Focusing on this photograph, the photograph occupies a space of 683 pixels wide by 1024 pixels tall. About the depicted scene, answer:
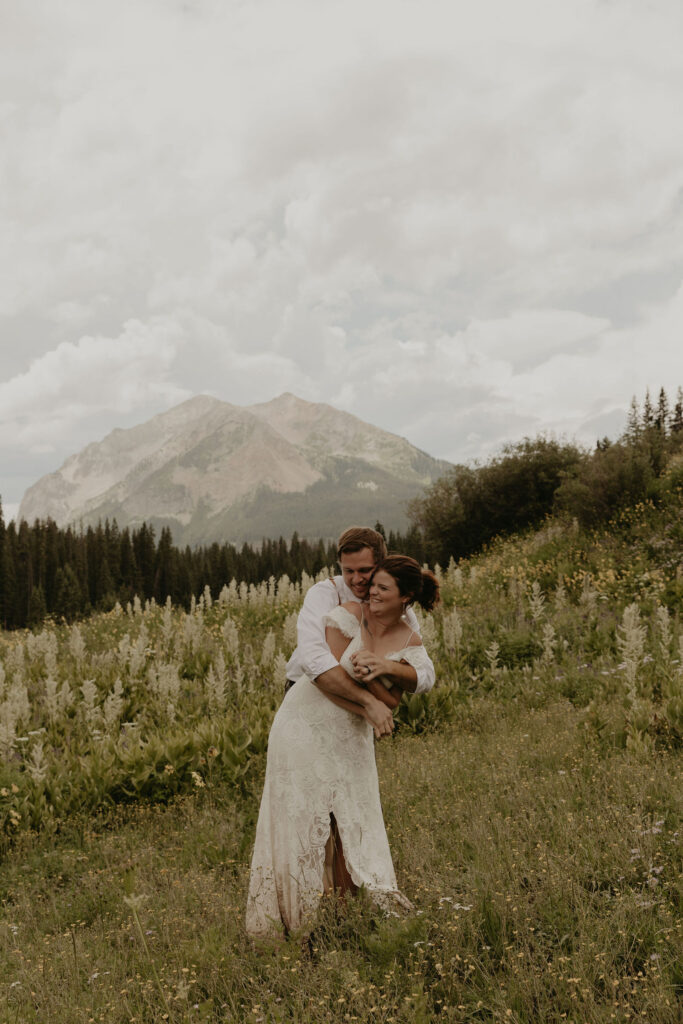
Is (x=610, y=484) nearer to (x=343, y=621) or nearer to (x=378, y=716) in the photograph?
(x=343, y=621)

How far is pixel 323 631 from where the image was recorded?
378 cm

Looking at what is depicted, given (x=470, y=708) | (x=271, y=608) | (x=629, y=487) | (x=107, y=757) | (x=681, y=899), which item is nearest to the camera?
(x=681, y=899)

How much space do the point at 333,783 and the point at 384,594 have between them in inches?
47.0

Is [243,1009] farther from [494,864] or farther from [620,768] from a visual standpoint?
[620,768]

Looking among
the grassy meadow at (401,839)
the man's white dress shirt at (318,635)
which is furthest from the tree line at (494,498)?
the man's white dress shirt at (318,635)

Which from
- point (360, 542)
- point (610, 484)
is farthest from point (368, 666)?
point (610, 484)

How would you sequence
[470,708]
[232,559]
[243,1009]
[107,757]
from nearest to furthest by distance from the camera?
[243,1009] < [107,757] < [470,708] < [232,559]

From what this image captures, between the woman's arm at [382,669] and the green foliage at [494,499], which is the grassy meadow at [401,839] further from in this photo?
the green foliage at [494,499]

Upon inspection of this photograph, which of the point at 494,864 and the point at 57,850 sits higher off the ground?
the point at 494,864

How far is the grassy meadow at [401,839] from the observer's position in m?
3.17

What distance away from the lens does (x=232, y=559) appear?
325ft

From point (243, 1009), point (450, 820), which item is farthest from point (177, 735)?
point (243, 1009)

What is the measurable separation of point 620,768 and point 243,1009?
375 centimetres

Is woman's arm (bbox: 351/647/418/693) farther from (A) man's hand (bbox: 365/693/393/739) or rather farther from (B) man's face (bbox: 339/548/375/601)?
(B) man's face (bbox: 339/548/375/601)
